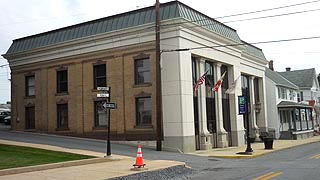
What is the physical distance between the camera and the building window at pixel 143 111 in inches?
1087

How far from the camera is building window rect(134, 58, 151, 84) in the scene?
2798 cm

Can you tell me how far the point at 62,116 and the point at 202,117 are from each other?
11.1 metres

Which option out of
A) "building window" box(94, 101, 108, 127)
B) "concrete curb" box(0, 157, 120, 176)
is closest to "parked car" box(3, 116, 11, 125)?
"building window" box(94, 101, 108, 127)

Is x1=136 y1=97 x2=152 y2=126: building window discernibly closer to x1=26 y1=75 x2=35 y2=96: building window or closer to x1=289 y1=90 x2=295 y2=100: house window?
x1=26 y1=75 x2=35 y2=96: building window

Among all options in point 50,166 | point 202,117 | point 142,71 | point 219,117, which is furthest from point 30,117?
point 50,166

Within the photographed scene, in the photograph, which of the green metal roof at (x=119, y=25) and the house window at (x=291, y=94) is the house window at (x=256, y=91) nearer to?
the green metal roof at (x=119, y=25)

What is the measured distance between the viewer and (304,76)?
6625 centimetres

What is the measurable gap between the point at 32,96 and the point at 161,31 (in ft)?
45.3

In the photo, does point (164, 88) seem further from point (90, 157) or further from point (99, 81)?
point (90, 157)

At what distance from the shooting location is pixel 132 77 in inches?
1117

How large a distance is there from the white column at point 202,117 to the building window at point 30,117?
14.4m

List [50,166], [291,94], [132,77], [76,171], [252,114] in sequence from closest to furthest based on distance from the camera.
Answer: [76,171] < [50,166] < [132,77] < [252,114] < [291,94]

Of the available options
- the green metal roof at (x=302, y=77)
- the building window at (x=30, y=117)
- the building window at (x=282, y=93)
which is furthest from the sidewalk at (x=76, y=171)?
the green metal roof at (x=302, y=77)

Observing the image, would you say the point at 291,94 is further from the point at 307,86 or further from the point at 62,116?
the point at 62,116
